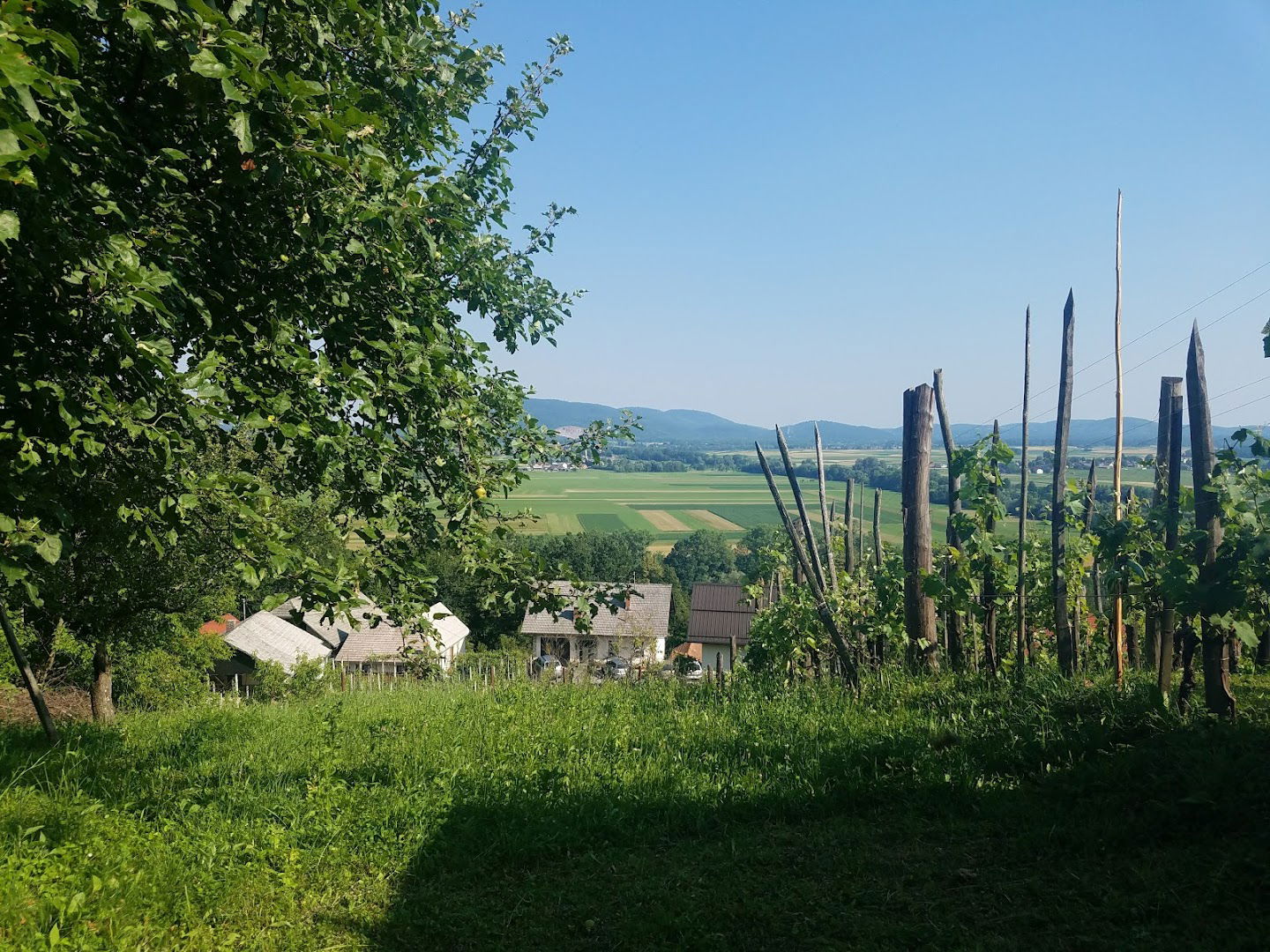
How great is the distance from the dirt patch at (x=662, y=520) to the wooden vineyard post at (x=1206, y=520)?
234ft

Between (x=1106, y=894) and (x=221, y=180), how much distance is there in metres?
5.19

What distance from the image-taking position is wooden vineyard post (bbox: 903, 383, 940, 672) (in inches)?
310

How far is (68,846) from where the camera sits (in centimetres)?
432

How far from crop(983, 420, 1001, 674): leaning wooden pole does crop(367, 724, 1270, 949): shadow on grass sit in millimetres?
2248

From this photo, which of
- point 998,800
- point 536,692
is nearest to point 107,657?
point 536,692

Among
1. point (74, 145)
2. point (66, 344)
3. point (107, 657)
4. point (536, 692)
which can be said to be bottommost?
point (107, 657)

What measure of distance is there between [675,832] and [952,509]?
180 inches

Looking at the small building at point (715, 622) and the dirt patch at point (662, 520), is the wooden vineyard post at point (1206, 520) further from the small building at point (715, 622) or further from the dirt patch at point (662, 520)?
the dirt patch at point (662, 520)

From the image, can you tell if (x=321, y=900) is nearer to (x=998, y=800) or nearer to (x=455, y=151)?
(x=998, y=800)

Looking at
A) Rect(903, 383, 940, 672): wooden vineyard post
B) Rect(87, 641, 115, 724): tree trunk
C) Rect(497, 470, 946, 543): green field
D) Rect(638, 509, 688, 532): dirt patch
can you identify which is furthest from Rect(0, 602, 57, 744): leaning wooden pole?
Rect(638, 509, 688, 532): dirt patch

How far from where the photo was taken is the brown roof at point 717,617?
3678 cm

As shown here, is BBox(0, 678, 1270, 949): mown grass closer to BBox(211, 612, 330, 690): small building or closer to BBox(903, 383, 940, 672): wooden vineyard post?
BBox(903, 383, 940, 672): wooden vineyard post

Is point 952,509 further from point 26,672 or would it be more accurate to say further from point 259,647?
point 259,647

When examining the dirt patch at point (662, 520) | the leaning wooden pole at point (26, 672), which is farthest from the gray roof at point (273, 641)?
the dirt patch at point (662, 520)
